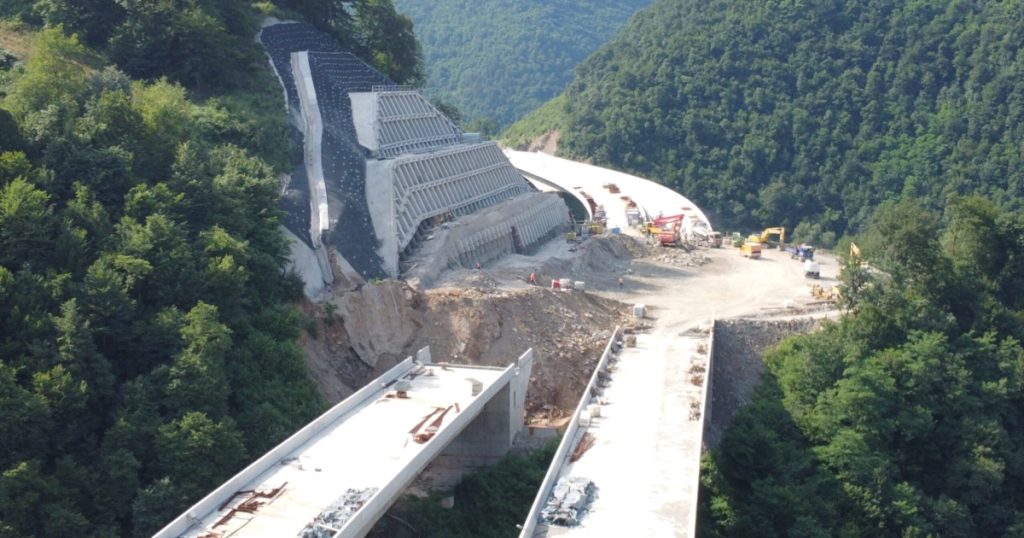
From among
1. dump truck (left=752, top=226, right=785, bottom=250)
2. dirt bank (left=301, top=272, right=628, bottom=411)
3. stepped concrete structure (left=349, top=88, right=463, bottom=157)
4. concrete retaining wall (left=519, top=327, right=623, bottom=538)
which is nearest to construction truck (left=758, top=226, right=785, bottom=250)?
dump truck (left=752, top=226, right=785, bottom=250)

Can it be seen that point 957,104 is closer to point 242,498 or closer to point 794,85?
point 794,85

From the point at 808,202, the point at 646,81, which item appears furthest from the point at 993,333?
the point at 646,81

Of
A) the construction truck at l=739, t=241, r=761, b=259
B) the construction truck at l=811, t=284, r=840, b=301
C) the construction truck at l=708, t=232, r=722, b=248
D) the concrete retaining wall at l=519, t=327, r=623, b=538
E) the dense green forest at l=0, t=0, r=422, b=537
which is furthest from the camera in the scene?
the construction truck at l=708, t=232, r=722, b=248

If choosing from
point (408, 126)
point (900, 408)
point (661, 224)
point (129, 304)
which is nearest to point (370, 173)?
point (408, 126)

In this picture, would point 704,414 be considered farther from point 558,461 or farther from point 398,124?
point 398,124

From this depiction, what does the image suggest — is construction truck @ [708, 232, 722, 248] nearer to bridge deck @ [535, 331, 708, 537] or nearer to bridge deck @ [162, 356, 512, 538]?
bridge deck @ [535, 331, 708, 537]

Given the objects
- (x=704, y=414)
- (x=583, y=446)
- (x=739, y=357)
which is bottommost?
(x=739, y=357)
